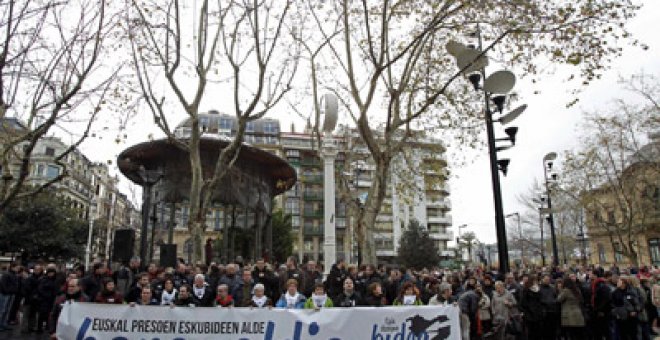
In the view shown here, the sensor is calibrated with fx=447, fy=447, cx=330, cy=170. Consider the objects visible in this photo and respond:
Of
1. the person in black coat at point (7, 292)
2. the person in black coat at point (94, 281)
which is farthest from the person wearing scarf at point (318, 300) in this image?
the person in black coat at point (7, 292)

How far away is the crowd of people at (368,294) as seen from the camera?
8.11 m

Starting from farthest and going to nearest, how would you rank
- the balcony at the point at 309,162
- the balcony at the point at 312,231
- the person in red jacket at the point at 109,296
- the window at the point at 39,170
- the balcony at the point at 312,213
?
the balcony at the point at 309,162 < the balcony at the point at 312,213 < the balcony at the point at 312,231 < the window at the point at 39,170 < the person in red jacket at the point at 109,296

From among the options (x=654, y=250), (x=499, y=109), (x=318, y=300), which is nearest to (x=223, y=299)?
(x=318, y=300)

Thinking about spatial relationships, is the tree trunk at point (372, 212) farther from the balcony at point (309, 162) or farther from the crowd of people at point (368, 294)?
the balcony at point (309, 162)

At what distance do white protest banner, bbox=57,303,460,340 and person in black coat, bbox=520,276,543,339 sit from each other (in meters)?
4.18

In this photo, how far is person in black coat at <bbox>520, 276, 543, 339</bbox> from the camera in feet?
31.9

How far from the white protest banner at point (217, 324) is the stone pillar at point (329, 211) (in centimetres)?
544

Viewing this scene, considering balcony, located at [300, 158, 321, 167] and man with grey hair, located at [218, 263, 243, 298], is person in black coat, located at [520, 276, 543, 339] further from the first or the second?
balcony, located at [300, 158, 321, 167]

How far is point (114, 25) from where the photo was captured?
1380 cm

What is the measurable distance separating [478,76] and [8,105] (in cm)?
1274

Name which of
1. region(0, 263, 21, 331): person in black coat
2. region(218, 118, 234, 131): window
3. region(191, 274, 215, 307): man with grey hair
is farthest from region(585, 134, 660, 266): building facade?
region(218, 118, 234, 131): window

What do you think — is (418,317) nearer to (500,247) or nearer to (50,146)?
(500,247)

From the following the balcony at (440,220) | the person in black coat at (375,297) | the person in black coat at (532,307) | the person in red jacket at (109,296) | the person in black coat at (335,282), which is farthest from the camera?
the balcony at (440,220)

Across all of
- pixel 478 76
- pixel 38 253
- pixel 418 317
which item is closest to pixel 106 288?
pixel 418 317
